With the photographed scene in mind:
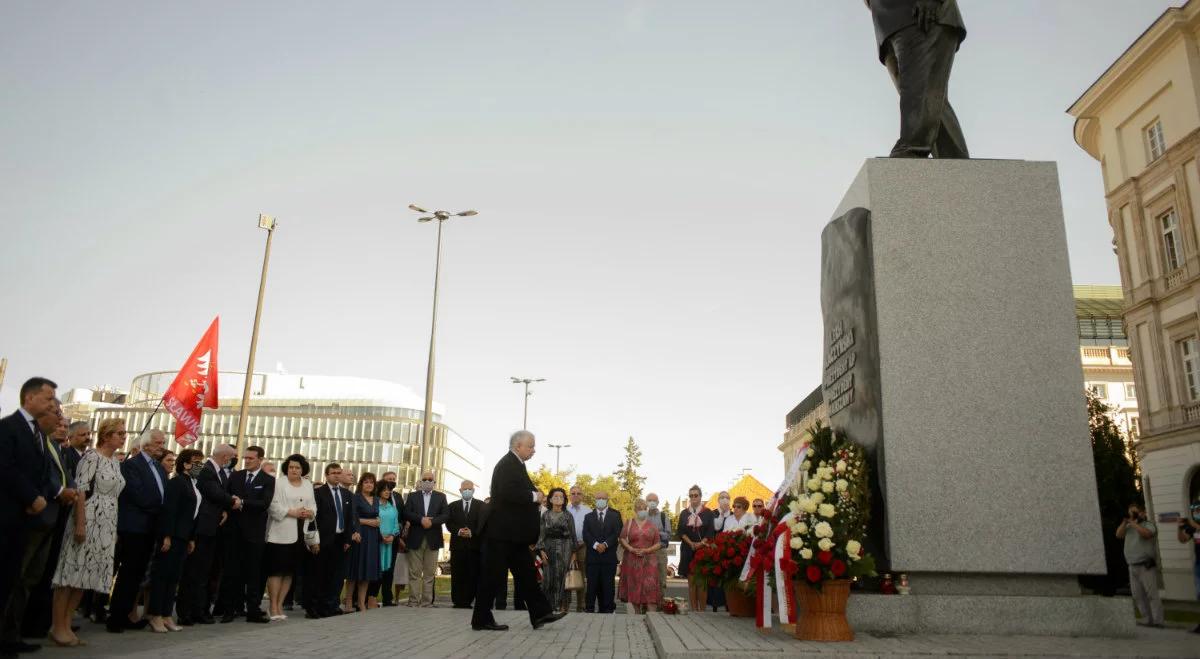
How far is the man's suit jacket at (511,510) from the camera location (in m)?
8.40

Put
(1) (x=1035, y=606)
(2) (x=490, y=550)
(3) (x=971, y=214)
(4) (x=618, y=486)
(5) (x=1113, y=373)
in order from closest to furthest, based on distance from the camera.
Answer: (1) (x=1035, y=606) → (3) (x=971, y=214) → (2) (x=490, y=550) → (5) (x=1113, y=373) → (4) (x=618, y=486)

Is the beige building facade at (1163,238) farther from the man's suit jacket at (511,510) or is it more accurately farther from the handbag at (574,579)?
the man's suit jacket at (511,510)

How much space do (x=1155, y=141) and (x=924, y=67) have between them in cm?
2774

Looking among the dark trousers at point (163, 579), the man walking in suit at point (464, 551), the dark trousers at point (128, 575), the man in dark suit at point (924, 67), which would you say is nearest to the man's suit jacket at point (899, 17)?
the man in dark suit at point (924, 67)

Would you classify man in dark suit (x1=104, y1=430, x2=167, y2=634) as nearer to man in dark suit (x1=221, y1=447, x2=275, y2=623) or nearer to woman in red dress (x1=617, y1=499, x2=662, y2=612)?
man in dark suit (x1=221, y1=447, x2=275, y2=623)

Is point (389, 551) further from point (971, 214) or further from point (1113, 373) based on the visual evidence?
point (1113, 373)

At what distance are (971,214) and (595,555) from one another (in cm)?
860

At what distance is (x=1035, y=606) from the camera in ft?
20.1

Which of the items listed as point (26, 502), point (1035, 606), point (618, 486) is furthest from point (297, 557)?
point (618, 486)

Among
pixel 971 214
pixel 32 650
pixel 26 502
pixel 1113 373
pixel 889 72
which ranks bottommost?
pixel 32 650

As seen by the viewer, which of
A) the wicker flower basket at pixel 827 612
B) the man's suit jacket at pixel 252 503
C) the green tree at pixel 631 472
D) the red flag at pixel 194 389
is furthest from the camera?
the green tree at pixel 631 472

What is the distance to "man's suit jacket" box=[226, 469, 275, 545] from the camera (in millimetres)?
9758

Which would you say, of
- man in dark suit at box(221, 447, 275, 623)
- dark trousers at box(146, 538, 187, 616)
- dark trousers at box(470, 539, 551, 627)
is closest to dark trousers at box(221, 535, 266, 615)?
man in dark suit at box(221, 447, 275, 623)

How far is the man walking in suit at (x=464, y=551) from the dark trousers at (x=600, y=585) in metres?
1.80
